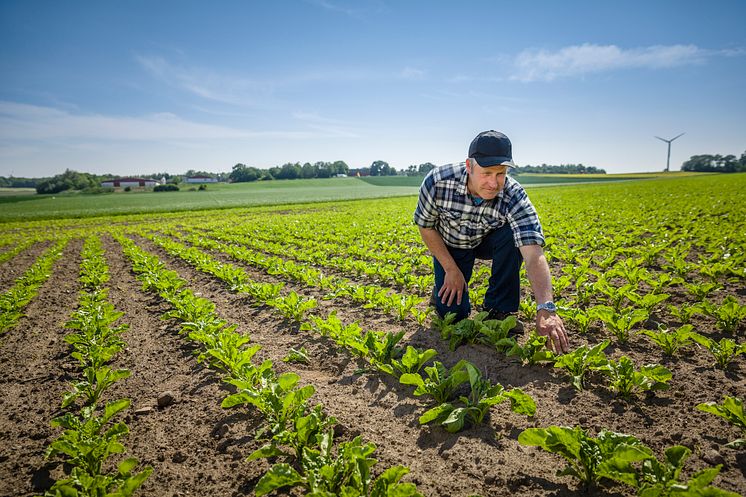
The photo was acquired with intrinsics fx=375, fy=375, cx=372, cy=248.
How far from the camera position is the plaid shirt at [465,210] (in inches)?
139

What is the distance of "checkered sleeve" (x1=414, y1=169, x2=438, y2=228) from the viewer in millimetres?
3924

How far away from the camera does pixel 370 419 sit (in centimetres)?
272

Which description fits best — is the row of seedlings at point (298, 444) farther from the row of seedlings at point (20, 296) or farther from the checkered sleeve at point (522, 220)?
the row of seedlings at point (20, 296)

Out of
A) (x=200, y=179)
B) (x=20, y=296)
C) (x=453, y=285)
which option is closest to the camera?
(x=453, y=285)

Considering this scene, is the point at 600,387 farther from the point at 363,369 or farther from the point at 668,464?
the point at 363,369

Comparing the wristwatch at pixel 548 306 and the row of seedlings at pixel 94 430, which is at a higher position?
the wristwatch at pixel 548 306

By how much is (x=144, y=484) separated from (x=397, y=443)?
155cm

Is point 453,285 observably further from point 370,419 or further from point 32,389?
point 32,389

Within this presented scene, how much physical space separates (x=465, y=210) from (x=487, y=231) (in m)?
0.46

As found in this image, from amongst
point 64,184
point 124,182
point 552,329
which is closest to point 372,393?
point 552,329

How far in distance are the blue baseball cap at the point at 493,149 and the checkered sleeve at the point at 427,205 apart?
736mm

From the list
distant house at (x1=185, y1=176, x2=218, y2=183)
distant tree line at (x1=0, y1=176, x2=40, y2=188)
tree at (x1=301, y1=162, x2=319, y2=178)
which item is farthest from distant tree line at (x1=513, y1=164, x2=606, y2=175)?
distant tree line at (x1=0, y1=176, x2=40, y2=188)

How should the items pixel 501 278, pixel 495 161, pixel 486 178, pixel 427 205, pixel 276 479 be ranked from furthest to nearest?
pixel 501 278
pixel 427 205
pixel 486 178
pixel 495 161
pixel 276 479

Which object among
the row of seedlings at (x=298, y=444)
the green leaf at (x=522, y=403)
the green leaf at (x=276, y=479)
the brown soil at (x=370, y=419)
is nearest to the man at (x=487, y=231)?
the brown soil at (x=370, y=419)
